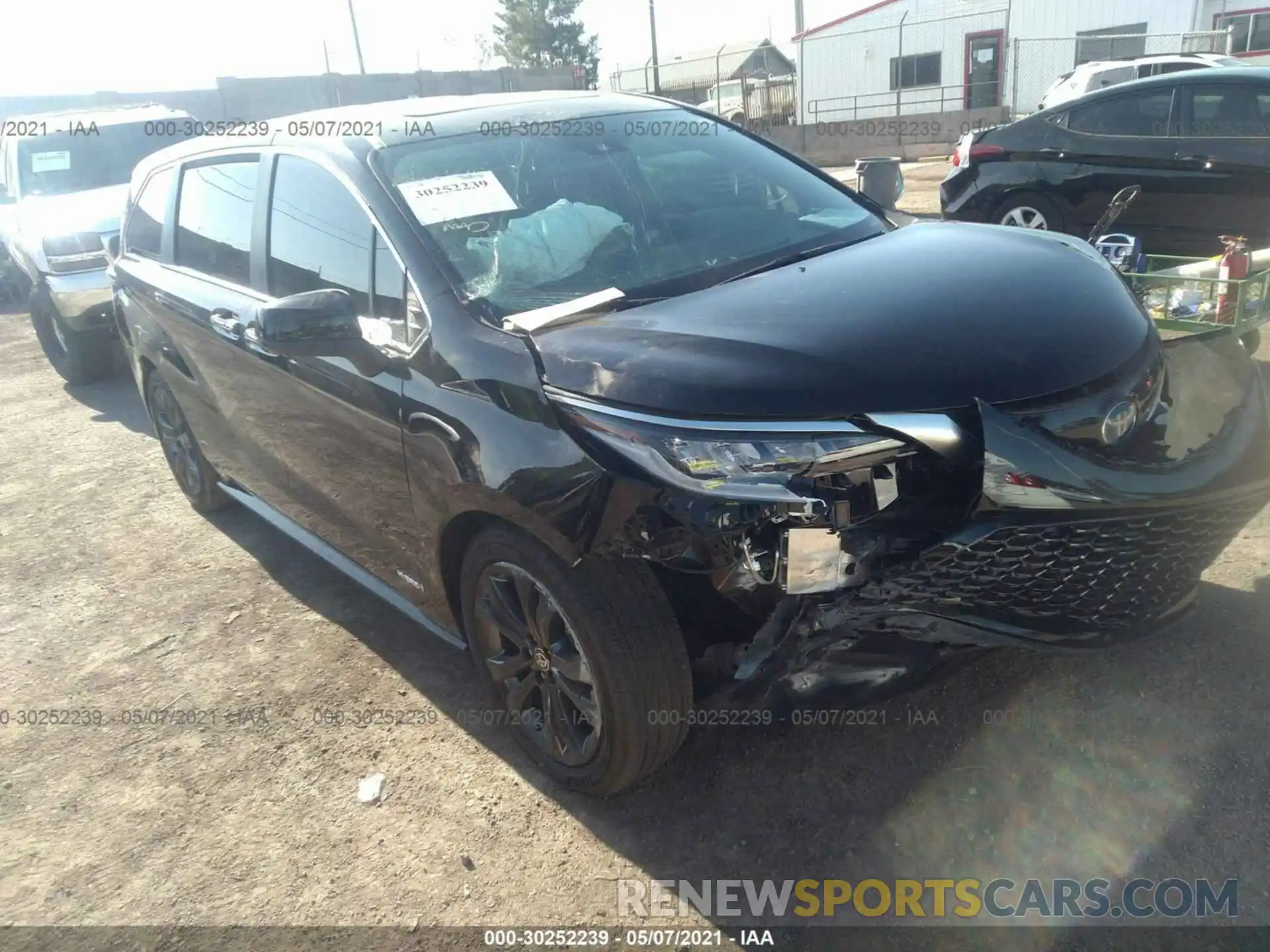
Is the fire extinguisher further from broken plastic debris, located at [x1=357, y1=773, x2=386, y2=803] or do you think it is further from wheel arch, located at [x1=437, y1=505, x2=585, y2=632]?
broken plastic debris, located at [x1=357, y1=773, x2=386, y2=803]

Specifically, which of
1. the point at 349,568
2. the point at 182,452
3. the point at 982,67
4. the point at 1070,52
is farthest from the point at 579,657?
the point at 982,67

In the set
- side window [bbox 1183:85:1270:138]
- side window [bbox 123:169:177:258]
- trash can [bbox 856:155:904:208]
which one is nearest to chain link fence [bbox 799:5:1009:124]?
side window [bbox 1183:85:1270:138]

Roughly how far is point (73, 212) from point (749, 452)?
7.96 meters

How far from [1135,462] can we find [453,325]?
166 cm

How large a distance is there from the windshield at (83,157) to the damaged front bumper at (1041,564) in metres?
8.56

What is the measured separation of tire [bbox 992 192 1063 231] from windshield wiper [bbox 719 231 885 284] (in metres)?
5.00

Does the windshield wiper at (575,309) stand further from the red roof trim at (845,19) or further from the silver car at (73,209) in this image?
the red roof trim at (845,19)

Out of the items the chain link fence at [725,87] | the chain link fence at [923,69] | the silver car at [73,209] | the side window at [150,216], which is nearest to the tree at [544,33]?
the chain link fence at [725,87]

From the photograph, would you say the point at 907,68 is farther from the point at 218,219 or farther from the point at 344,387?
the point at 344,387

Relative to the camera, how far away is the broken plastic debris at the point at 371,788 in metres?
2.84

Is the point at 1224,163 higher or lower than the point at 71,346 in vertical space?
higher

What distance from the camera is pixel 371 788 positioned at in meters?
2.88

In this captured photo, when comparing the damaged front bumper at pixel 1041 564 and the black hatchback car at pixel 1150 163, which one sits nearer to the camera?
the damaged front bumper at pixel 1041 564

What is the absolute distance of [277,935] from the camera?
7.87 feet
